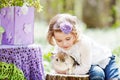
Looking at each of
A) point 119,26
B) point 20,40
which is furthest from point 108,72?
point 119,26

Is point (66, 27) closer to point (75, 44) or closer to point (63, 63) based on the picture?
point (75, 44)

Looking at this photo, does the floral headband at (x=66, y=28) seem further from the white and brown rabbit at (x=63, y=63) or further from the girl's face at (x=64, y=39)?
the white and brown rabbit at (x=63, y=63)

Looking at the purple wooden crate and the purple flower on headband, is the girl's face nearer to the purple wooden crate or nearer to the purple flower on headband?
the purple flower on headband

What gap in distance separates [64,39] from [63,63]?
0.28m

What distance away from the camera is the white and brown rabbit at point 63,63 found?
5380 millimetres

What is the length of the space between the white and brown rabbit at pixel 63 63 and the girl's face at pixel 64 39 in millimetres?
158

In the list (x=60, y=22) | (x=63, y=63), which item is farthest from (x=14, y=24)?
(x=63, y=63)

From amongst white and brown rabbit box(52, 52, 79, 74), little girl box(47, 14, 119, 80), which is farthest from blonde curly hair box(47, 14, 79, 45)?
white and brown rabbit box(52, 52, 79, 74)

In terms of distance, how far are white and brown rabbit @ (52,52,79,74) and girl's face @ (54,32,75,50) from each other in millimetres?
158

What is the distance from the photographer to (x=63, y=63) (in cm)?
541

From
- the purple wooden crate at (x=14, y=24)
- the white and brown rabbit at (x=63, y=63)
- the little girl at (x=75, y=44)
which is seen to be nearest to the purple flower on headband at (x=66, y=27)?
the little girl at (x=75, y=44)

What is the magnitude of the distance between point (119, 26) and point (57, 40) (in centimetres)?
870

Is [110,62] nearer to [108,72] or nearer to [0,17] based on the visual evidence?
[108,72]

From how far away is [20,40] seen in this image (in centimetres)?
536
